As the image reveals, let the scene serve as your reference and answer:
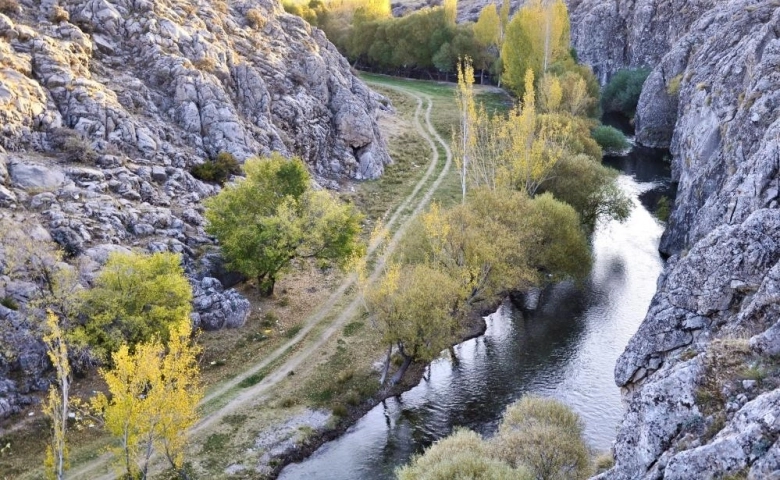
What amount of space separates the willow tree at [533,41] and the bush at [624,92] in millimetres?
15799

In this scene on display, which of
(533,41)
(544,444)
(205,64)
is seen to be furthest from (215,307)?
(533,41)

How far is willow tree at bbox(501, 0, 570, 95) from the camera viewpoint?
11319cm

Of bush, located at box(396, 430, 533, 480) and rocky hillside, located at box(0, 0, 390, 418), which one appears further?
rocky hillside, located at box(0, 0, 390, 418)

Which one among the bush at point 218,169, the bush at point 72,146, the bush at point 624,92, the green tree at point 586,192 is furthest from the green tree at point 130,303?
the bush at point 624,92

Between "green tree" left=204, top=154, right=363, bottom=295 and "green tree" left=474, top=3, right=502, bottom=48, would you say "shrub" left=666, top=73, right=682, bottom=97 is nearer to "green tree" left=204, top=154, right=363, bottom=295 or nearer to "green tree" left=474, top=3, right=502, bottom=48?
"green tree" left=474, top=3, right=502, bottom=48

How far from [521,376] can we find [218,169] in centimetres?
3518

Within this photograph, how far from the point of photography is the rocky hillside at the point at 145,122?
4881 cm

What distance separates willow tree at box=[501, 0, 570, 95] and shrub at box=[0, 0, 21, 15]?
7695cm

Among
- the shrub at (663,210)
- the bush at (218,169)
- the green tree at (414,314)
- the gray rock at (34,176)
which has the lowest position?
the shrub at (663,210)

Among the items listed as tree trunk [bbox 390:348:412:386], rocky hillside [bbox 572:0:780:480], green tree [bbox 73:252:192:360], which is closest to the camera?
rocky hillside [bbox 572:0:780:480]

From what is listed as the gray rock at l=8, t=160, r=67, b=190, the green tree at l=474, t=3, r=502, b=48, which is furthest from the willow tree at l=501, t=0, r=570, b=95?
the gray rock at l=8, t=160, r=67, b=190

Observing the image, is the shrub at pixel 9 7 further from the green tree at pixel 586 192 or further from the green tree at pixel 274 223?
the green tree at pixel 586 192

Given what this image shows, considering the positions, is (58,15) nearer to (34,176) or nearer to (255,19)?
(34,176)

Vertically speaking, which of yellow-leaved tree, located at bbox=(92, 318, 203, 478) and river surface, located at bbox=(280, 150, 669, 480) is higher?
yellow-leaved tree, located at bbox=(92, 318, 203, 478)
